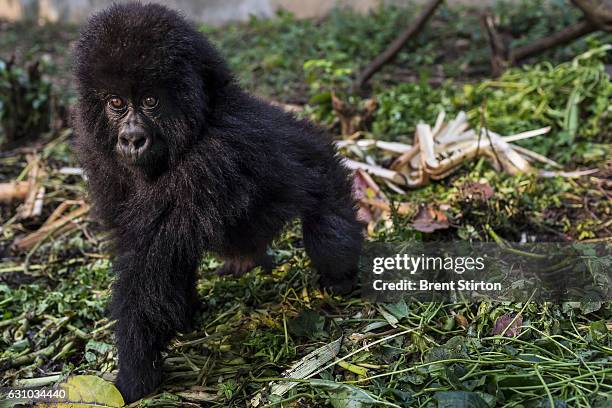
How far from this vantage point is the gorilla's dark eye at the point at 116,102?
2.74m

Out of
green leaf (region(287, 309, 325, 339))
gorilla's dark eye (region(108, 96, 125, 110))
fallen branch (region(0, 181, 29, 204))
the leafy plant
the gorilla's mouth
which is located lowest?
green leaf (region(287, 309, 325, 339))

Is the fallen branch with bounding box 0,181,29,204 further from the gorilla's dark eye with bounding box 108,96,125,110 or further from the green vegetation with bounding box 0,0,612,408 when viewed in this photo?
the gorilla's dark eye with bounding box 108,96,125,110

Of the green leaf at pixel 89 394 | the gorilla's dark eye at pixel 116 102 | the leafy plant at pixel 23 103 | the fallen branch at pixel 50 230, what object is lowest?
the green leaf at pixel 89 394

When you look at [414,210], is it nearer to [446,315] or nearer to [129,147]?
[446,315]

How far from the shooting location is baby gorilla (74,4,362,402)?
2693 mm

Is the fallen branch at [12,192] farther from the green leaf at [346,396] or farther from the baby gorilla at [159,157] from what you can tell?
the green leaf at [346,396]

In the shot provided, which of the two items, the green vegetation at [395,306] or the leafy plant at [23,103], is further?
the leafy plant at [23,103]

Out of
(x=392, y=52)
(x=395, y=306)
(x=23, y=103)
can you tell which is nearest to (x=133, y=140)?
(x=395, y=306)

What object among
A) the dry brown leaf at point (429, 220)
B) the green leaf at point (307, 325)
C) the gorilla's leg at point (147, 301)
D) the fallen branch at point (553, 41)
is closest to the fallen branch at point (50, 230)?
the gorilla's leg at point (147, 301)

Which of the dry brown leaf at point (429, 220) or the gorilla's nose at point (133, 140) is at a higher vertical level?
the gorilla's nose at point (133, 140)

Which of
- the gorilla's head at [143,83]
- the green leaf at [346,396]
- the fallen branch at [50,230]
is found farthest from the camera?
the fallen branch at [50,230]

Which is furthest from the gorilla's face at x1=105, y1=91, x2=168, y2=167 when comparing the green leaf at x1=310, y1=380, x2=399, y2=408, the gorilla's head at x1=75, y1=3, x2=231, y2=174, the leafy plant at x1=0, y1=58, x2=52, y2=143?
the leafy plant at x1=0, y1=58, x2=52, y2=143

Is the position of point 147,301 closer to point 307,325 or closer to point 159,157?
point 159,157

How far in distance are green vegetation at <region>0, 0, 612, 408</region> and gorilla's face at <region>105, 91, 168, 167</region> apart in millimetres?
924
